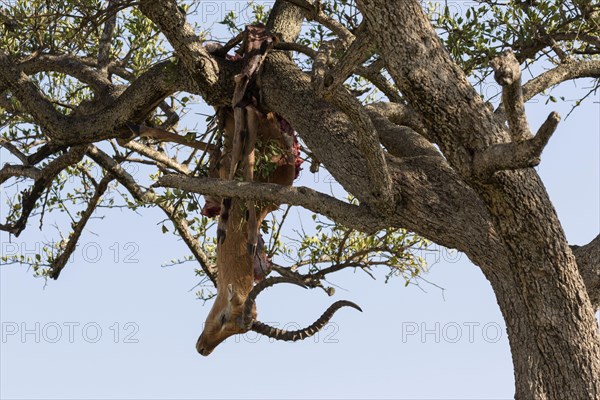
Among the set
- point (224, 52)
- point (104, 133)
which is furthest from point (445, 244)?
point (104, 133)

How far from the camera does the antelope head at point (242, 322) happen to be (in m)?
7.36

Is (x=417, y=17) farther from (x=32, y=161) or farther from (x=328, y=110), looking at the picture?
(x=32, y=161)

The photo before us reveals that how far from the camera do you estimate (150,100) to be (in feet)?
28.7

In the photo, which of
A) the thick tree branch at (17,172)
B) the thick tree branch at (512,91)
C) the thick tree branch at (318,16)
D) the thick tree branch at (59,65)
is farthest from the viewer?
the thick tree branch at (17,172)

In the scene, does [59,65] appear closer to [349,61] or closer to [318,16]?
[318,16]

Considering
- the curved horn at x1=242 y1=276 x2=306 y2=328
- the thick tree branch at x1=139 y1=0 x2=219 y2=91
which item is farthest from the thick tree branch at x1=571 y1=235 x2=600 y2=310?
the thick tree branch at x1=139 y1=0 x2=219 y2=91

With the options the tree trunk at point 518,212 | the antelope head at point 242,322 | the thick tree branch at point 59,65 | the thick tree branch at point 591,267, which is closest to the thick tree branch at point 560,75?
the thick tree branch at point 591,267

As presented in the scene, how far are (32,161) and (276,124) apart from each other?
4.02m

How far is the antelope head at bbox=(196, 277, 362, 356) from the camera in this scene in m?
7.36

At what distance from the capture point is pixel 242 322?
782cm

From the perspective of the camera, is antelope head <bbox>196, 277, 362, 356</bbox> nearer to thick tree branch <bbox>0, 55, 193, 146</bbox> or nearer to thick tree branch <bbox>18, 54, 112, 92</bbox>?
thick tree branch <bbox>0, 55, 193, 146</bbox>

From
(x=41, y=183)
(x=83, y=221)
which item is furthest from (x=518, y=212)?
(x=83, y=221)

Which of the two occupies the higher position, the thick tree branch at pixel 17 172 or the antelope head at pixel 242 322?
the thick tree branch at pixel 17 172

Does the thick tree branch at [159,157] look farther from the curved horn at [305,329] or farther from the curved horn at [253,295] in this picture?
the curved horn at [305,329]
